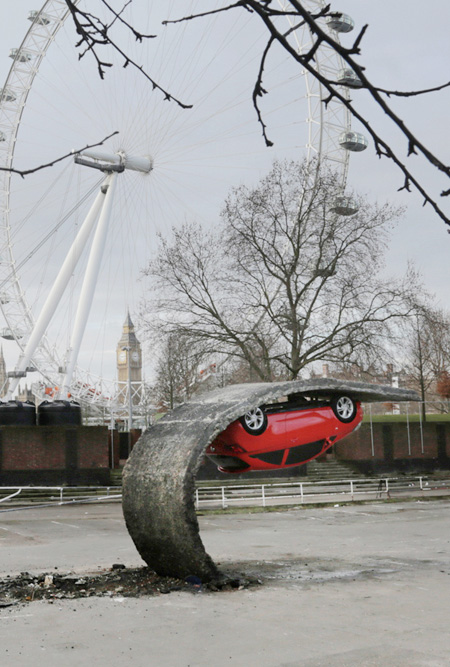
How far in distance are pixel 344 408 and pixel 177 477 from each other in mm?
3153

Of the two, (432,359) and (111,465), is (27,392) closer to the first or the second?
(432,359)

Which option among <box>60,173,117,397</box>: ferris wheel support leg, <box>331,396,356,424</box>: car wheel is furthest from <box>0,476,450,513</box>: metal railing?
<box>331,396,356,424</box>: car wheel

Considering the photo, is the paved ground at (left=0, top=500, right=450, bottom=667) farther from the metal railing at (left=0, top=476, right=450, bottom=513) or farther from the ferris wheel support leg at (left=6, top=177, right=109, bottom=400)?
the ferris wheel support leg at (left=6, top=177, right=109, bottom=400)

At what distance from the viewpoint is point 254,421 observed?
37.5 ft

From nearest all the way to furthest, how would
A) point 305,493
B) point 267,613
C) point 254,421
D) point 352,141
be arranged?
point 267,613 → point 254,421 → point 305,493 → point 352,141

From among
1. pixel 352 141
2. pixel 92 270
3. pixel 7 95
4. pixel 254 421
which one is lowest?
pixel 254 421

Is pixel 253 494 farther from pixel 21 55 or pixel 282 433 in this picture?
pixel 21 55

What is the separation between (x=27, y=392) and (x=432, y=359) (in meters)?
129

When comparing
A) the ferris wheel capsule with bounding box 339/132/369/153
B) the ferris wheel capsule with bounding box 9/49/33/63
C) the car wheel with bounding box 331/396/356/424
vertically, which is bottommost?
the car wheel with bounding box 331/396/356/424

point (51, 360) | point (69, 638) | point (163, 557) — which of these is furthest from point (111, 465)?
point (69, 638)

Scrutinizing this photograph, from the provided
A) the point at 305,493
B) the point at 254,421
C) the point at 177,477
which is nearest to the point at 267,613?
the point at 177,477

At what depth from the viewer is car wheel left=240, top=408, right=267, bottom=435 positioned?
11352 mm

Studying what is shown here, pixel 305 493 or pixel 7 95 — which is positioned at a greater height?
pixel 7 95

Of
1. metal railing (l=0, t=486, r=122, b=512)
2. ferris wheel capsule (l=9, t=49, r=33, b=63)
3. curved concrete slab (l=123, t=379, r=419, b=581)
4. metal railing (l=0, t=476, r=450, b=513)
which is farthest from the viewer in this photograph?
ferris wheel capsule (l=9, t=49, r=33, b=63)
